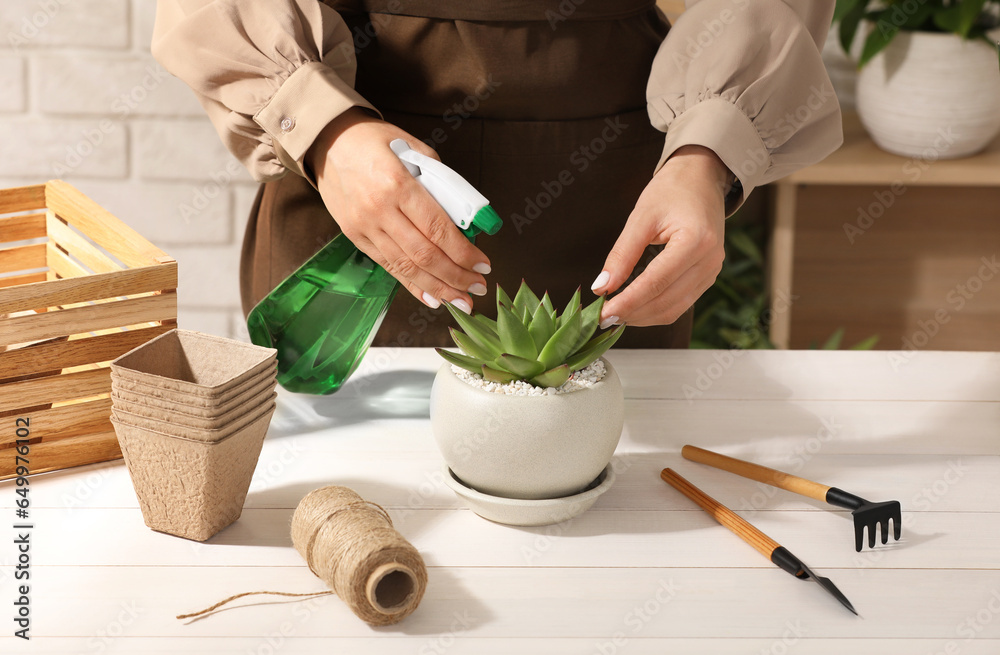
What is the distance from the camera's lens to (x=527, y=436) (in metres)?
0.67

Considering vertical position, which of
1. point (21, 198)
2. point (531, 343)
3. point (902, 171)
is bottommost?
point (902, 171)

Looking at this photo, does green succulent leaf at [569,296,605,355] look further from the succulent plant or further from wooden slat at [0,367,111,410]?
wooden slat at [0,367,111,410]

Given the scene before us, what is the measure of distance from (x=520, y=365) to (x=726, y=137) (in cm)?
33

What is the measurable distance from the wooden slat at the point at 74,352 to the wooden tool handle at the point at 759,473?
1.56 feet

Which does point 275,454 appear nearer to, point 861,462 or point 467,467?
point 467,467

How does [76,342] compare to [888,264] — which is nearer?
[76,342]

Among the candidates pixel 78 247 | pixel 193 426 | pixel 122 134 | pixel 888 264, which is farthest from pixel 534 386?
pixel 888 264

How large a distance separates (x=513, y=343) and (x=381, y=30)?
0.45 m

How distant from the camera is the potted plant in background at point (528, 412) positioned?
67 centimetres

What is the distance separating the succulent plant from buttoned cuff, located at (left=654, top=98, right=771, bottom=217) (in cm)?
23

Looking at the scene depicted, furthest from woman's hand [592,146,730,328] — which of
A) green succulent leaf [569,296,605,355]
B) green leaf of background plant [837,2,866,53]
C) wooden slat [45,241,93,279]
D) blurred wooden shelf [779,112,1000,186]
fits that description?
green leaf of background plant [837,2,866,53]

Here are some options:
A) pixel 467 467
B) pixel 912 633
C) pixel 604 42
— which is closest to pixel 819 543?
pixel 912 633

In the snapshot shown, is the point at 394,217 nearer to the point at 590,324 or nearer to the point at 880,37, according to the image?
the point at 590,324

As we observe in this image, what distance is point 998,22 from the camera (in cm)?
171
